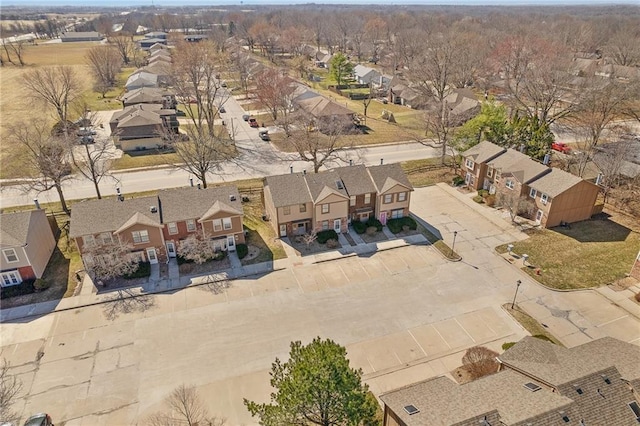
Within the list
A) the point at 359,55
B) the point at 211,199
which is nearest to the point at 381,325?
the point at 211,199

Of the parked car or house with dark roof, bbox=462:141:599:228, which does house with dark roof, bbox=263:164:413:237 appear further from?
the parked car

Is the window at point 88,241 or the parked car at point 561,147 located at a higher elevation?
the window at point 88,241

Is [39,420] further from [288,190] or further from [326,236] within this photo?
[288,190]

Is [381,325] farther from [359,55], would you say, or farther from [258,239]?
[359,55]

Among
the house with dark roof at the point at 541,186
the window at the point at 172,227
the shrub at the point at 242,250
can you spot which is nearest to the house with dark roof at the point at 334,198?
the shrub at the point at 242,250

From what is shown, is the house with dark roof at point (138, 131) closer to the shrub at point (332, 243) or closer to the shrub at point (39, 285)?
the shrub at point (39, 285)

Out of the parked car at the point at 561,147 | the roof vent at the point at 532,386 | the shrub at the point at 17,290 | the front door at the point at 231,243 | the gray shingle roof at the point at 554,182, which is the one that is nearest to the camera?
the roof vent at the point at 532,386
